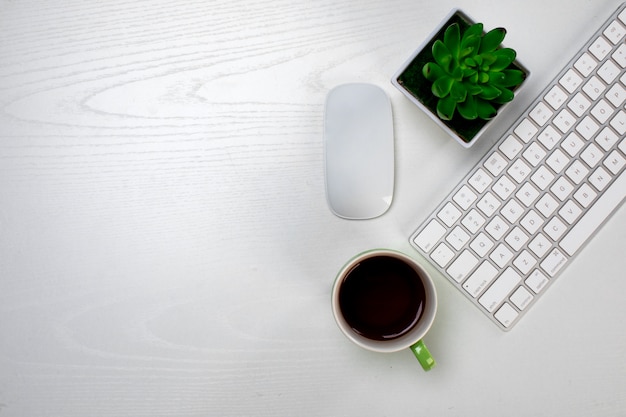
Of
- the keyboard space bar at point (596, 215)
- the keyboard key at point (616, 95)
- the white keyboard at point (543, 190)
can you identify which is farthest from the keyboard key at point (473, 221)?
the keyboard key at point (616, 95)

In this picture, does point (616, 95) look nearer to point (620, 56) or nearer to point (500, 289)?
point (620, 56)

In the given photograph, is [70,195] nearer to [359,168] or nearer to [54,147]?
[54,147]

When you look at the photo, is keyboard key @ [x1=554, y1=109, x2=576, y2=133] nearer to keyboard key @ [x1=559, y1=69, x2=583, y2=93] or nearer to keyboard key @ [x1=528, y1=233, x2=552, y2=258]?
keyboard key @ [x1=559, y1=69, x2=583, y2=93]

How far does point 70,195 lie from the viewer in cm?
65

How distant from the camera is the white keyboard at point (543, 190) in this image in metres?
0.59

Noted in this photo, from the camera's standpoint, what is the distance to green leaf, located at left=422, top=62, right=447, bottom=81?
21.8 inches

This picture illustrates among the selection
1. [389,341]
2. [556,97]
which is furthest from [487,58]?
[389,341]

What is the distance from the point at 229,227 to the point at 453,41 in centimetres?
36

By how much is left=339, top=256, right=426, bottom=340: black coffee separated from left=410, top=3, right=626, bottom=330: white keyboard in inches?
1.8

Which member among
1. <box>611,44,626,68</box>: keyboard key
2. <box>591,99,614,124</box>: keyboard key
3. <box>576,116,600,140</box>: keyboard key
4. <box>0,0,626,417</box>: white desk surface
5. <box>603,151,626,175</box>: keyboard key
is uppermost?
<box>611,44,626,68</box>: keyboard key

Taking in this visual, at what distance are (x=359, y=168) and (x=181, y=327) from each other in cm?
32

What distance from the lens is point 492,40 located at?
0.54 metres

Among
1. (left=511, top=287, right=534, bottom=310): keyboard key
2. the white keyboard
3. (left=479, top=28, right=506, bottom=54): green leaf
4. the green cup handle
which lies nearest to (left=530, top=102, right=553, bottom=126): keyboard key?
the white keyboard

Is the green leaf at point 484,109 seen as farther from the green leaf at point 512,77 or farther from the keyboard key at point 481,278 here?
the keyboard key at point 481,278
